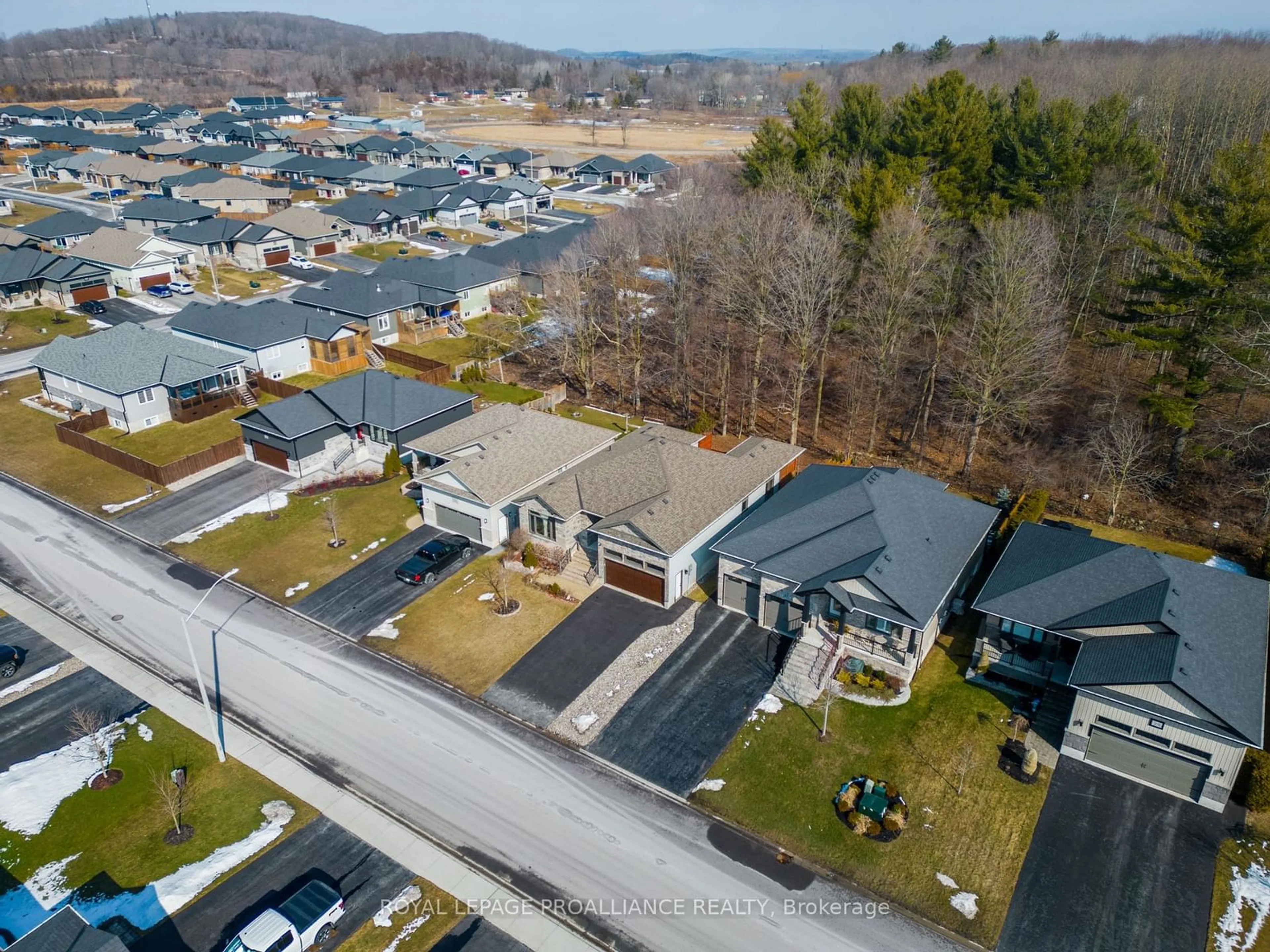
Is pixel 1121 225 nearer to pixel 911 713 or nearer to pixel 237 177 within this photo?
pixel 911 713

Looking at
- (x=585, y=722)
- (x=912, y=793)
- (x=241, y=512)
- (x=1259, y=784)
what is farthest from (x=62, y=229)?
(x=1259, y=784)

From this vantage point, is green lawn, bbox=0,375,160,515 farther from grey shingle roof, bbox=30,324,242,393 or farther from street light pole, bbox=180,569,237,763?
street light pole, bbox=180,569,237,763

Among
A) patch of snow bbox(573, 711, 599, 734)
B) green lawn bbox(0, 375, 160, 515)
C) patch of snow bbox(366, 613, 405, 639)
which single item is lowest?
patch of snow bbox(366, 613, 405, 639)

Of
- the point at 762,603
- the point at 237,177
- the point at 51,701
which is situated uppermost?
the point at 237,177

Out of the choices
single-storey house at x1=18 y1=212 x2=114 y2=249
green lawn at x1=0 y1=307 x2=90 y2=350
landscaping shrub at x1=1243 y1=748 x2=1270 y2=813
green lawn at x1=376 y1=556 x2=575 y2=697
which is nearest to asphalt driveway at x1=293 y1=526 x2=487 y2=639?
green lawn at x1=376 y1=556 x2=575 y2=697

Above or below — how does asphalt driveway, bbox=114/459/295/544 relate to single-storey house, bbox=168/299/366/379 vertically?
below

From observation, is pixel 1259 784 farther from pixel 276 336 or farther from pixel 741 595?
pixel 276 336

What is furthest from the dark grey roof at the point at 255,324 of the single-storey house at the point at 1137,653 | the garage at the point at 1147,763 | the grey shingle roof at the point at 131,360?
the garage at the point at 1147,763

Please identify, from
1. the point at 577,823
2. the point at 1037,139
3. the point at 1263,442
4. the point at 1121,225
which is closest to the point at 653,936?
the point at 577,823
